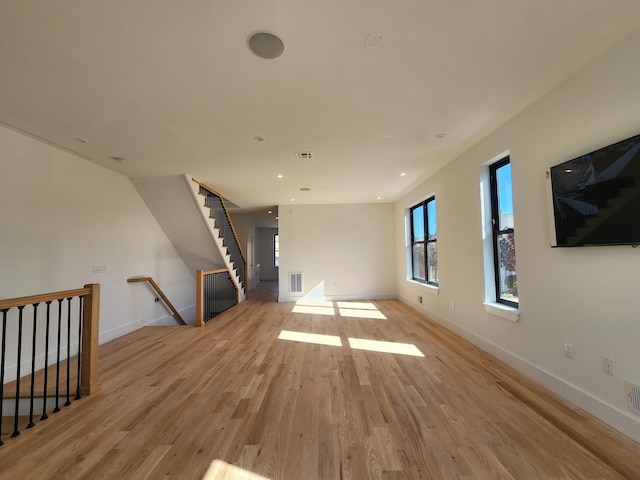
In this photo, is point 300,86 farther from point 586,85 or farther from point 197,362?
point 197,362

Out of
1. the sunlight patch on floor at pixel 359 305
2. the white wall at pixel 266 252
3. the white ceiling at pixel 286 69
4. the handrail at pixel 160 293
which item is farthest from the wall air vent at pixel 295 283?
the white wall at pixel 266 252

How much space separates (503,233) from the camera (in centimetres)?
307

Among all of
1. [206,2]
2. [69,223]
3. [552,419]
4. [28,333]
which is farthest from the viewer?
[69,223]

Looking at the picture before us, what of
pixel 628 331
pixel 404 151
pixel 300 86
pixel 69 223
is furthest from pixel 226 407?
pixel 404 151

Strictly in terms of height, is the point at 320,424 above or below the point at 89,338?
below

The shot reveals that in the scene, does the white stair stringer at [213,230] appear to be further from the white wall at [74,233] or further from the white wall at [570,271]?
the white wall at [570,271]

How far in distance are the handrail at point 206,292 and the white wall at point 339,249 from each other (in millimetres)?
1386

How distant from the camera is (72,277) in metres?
3.44

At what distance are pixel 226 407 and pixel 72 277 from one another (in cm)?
295

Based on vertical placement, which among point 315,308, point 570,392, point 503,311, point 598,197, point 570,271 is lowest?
point 315,308

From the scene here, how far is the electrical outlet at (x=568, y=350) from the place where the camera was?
6.89ft

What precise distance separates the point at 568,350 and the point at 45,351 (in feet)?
15.9

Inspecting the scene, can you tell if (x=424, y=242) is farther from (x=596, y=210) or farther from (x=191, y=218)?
(x=191, y=218)

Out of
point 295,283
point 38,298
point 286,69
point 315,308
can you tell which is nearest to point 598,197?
point 286,69
